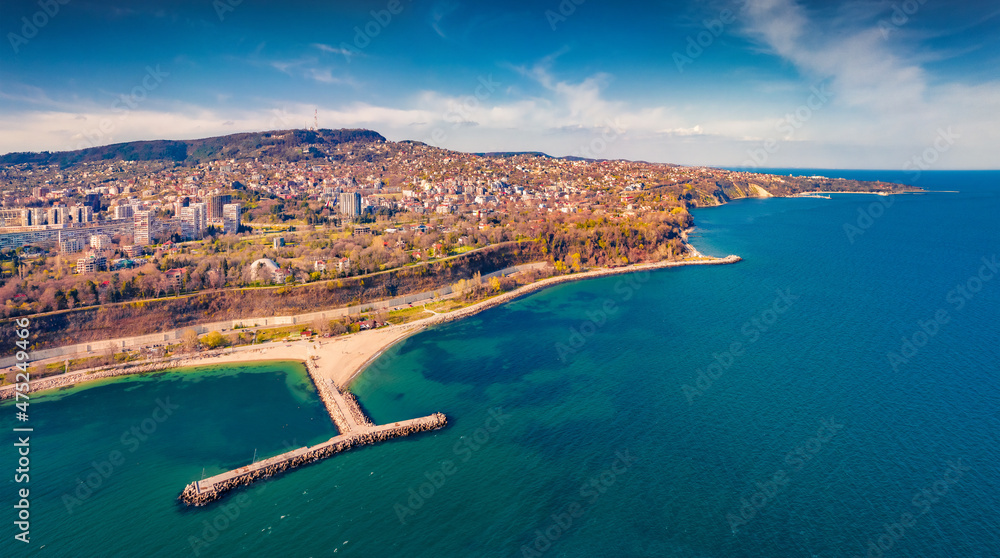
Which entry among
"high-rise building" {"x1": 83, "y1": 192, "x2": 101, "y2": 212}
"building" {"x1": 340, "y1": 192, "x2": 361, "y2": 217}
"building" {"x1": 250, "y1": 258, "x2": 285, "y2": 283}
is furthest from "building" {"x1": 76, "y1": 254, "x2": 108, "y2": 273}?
"high-rise building" {"x1": 83, "y1": 192, "x2": 101, "y2": 212}

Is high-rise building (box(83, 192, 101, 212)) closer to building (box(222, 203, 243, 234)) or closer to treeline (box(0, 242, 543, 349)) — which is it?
building (box(222, 203, 243, 234))

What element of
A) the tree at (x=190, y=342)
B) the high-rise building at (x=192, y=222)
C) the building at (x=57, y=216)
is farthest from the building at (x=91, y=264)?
the building at (x=57, y=216)

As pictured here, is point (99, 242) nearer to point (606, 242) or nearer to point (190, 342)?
point (190, 342)

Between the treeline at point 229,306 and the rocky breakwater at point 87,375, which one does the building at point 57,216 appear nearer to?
the treeline at point 229,306

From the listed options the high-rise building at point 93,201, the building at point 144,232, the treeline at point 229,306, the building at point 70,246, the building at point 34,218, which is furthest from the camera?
the high-rise building at point 93,201

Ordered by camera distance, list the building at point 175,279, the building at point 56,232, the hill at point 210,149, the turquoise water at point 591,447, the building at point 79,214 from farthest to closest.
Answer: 1. the hill at point 210,149
2. the building at point 79,214
3. the building at point 56,232
4. the building at point 175,279
5. the turquoise water at point 591,447

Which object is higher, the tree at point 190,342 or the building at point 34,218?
the building at point 34,218

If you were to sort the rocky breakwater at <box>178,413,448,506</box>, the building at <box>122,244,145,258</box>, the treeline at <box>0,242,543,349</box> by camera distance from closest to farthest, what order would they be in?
the rocky breakwater at <box>178,413,448,506</box>, the treeline at <box>0,242,543,349</box>, the building at <box>122,244,145,258</box>
